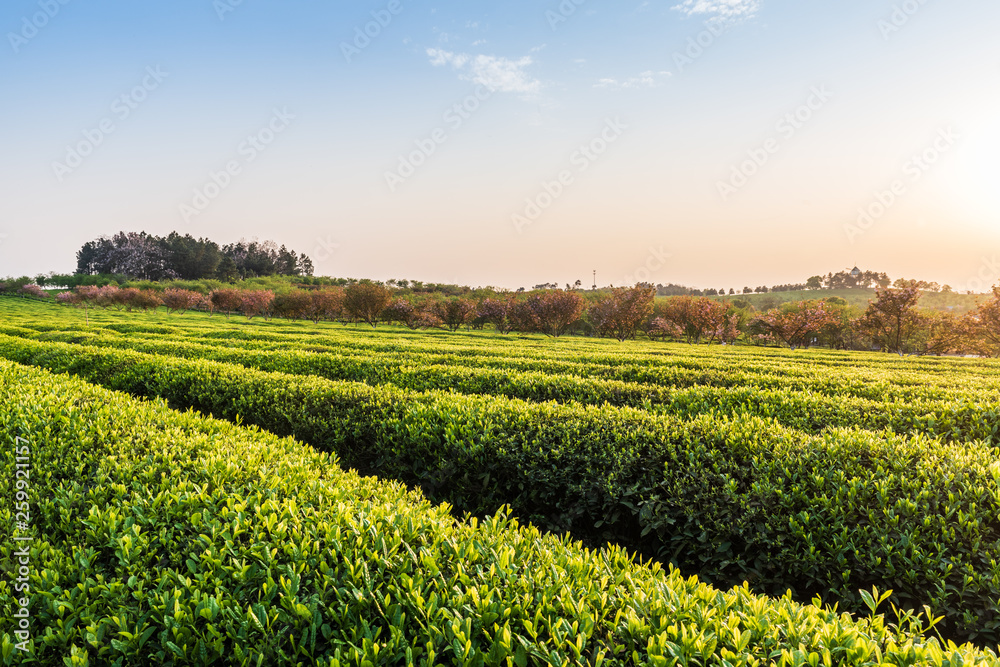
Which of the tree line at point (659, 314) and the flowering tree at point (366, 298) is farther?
the flowering tree at point (366, 298)

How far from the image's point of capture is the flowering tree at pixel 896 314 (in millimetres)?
29297

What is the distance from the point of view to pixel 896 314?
30047 mm

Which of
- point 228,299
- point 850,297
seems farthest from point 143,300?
point 850,297

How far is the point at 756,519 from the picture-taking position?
4.26 meters

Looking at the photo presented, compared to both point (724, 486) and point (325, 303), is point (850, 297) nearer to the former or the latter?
point (325, 303)

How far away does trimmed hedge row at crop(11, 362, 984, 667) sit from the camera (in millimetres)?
2152

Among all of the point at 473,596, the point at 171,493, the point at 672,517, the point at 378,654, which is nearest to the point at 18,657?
the point at 171,493

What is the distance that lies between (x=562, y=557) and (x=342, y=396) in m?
5.42

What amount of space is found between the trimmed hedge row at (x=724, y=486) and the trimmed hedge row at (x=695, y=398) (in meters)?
1.26

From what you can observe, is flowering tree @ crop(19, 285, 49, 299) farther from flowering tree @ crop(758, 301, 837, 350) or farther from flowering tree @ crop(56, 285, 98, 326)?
flowering tree @ crop(758, 301, 837, 350)

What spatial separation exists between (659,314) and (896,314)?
2481cm

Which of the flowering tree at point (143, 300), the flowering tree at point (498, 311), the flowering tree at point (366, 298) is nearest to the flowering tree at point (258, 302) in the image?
the flowering tree at point (143, 300)

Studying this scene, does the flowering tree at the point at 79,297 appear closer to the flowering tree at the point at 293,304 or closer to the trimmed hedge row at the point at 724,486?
the flowering tree at the point at 293,304

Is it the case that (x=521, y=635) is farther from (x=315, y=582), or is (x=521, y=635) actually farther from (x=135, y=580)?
(x=135, y=580)
